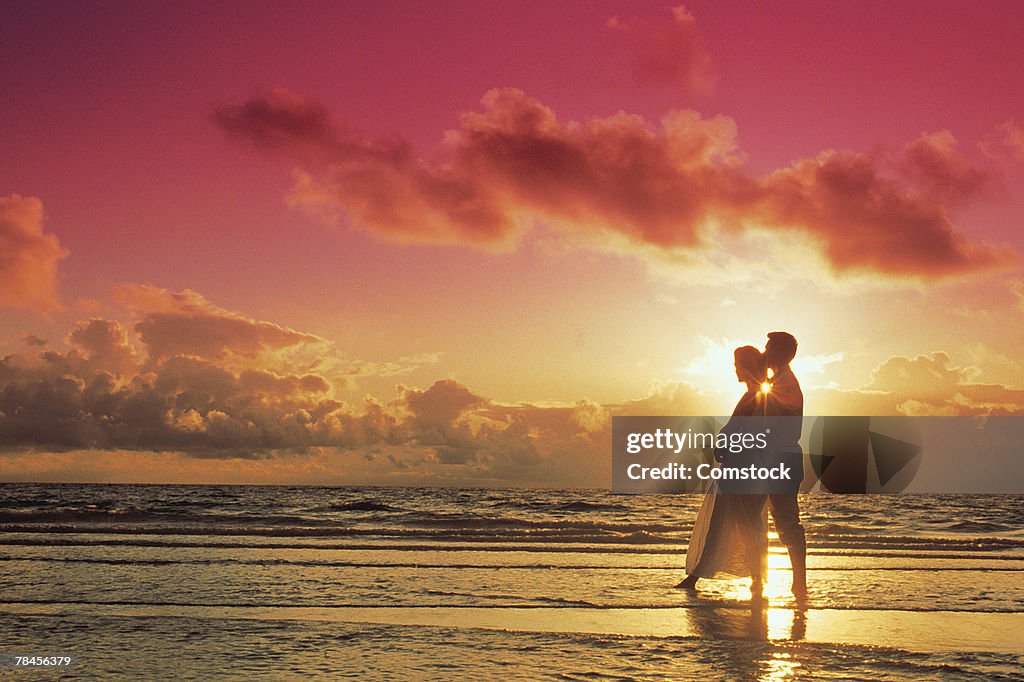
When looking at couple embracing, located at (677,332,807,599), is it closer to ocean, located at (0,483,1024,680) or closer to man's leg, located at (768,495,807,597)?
man's leg, located at (768,495,807,597)

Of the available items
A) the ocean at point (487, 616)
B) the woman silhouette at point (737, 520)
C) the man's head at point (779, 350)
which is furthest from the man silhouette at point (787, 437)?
the ocean at point (487, 616)

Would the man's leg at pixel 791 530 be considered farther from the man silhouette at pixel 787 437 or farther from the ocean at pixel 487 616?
the ocean at pixel 487 616

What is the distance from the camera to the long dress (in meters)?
8.31

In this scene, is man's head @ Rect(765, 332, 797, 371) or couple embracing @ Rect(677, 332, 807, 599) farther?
man's head @ Rect(765, 332, 797, 371)

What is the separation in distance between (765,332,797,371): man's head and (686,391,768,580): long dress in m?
0.35

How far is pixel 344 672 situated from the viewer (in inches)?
189

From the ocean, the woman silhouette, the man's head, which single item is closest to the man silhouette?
the man's head

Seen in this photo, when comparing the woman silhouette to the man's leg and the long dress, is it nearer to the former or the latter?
the long dress

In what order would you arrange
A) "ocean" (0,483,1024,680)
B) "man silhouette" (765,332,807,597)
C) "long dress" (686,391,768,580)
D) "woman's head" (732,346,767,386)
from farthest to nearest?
"woman's head" (732,346,767,386) → "long dress" (686,391,768,580) → "man silhouette" (765,332,807,597) → "ocean" (0,483,1024,680)

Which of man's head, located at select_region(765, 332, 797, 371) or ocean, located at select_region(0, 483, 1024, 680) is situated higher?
man's head, located at select_region(765, 332, 797, 371)

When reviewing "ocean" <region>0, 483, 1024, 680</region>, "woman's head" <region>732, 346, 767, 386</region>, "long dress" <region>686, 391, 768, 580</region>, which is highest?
"woman's head" <region>732, 346, 767, 386</region>

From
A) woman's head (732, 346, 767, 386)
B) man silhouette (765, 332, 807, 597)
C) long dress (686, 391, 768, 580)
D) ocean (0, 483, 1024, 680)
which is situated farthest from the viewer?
woman's head (732, 346, 767, 386)

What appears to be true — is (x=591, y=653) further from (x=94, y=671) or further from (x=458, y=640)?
(x=94, y=671)

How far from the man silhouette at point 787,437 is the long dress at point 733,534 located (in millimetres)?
168
